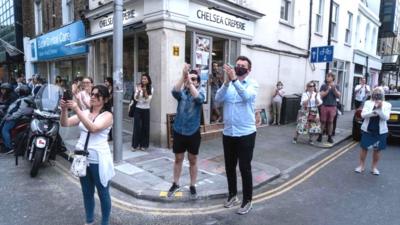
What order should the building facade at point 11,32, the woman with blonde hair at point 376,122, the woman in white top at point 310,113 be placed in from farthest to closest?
the building facade at point 11,32, the woman in white top at point 310,113, the woman with blonde hair at point 376,122

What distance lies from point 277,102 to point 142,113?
19.8ft

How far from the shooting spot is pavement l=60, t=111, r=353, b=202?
15.5 feet

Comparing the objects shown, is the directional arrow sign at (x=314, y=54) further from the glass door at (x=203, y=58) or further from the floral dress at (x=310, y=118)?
the glass door at (x=203, y=58)

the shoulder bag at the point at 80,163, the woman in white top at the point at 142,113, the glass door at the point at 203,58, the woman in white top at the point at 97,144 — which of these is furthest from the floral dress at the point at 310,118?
the shoulder bag at the point at 80,163

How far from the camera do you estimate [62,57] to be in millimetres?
13180

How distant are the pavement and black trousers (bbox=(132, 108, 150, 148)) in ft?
0.76

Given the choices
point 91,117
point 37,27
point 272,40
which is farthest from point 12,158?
point 37,27

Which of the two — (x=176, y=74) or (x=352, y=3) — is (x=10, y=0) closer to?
(x=176, y=74)

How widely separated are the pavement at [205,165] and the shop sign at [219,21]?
316 centimetres

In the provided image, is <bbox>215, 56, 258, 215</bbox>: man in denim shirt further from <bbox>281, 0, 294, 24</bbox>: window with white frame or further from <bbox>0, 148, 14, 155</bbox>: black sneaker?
<bbox>281, 0, 294, 24</bbox>: window with white frame

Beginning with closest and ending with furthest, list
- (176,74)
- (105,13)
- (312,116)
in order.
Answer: (176,74) < (312,116) < (105,13)

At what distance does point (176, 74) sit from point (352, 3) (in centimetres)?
1471

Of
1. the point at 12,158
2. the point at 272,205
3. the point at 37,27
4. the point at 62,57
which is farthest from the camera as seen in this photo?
the point at 37,27

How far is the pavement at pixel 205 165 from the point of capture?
186 inches
